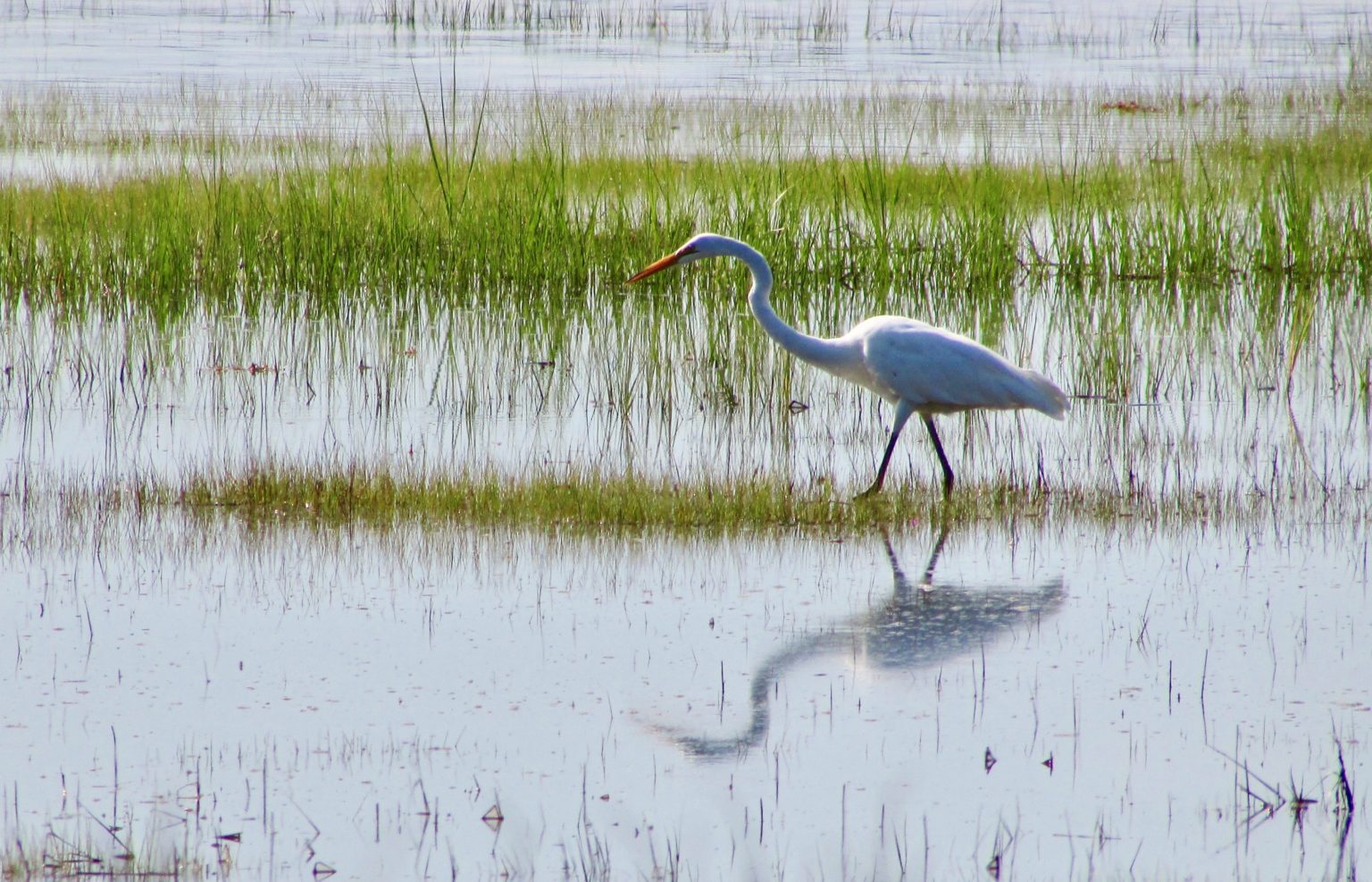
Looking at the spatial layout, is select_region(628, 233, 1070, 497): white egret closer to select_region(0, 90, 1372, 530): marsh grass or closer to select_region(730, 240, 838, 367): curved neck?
select_region(730, 240, 838, 367): curved neck

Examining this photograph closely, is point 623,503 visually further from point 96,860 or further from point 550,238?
point 550,238

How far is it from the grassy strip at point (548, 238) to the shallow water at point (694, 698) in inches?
191

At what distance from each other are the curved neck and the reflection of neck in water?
1.69 meters

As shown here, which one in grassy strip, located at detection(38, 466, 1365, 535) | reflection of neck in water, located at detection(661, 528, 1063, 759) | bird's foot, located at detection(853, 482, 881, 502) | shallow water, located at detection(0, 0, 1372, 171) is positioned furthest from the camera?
shallow water, located at detection(0, 0, 1372, 171)

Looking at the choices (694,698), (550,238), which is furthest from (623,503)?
(550,238)

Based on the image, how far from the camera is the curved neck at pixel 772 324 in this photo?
7.18 m

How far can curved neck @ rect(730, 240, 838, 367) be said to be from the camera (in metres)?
7.18

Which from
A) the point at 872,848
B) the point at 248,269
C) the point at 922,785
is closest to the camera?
the point at 872,848

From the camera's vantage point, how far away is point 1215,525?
6285mm

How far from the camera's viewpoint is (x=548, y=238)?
1117 cm

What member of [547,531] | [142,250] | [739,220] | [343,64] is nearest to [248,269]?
[142,250]

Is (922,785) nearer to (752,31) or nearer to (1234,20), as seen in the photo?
(752,31)

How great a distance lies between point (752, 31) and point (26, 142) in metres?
17.1

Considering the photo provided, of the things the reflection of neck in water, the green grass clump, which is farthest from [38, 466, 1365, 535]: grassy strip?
the green grass clump
